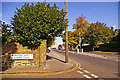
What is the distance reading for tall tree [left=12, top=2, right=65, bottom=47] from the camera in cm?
973

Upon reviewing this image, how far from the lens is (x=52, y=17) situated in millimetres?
10727

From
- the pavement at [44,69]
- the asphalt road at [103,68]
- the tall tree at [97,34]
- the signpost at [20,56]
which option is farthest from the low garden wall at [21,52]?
the tall tree at [97,34]

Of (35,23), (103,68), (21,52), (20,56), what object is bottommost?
(103,68)

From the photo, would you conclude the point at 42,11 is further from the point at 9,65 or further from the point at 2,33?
the point at 9,65

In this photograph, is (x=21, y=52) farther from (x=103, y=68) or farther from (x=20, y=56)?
(x=103, y=68)

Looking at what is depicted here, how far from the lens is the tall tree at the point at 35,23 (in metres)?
9.73

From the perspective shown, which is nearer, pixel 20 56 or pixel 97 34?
pixel 20 56

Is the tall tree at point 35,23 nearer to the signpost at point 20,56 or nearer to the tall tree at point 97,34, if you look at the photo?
the signpost at point 20,56

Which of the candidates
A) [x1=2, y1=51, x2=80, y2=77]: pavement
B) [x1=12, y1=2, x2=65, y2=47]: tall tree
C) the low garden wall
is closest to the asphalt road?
[x1=2, y1=51, x2=80, y2=77]: pavement

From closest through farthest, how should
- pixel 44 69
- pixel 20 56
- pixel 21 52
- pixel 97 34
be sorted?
pixel 44 69
pixel 20 56
pixel 21 52
pixel 97 34

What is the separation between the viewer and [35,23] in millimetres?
9680

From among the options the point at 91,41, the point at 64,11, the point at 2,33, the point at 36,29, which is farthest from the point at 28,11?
the point at 91,41

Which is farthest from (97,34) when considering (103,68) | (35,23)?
(35,23)

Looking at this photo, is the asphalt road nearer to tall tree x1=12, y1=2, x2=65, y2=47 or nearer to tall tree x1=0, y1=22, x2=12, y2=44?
tall tree x1=12, y1=2, x2=65, y2=47
